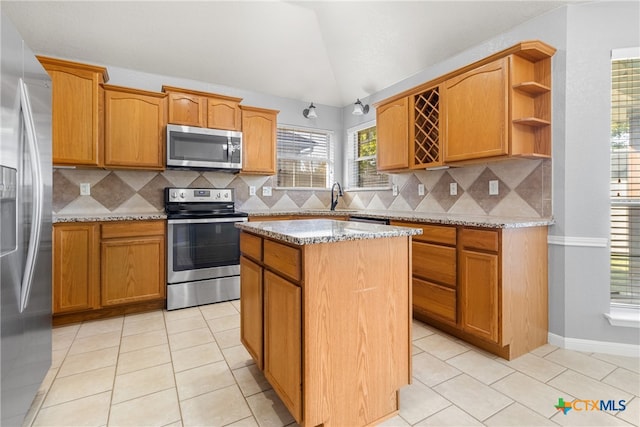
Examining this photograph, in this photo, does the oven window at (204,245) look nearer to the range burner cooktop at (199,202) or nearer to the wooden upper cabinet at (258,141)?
the range burner cooktop at (199,202)

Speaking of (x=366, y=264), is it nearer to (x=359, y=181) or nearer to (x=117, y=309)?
(x=117, y=309)

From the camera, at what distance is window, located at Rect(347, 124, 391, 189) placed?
4.31 m

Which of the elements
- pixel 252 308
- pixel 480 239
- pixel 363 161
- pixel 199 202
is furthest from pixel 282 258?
pixel 363 161

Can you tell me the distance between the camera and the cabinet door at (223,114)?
3500 millimetres

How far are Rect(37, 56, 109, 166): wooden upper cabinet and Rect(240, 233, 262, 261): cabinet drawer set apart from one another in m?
1.98

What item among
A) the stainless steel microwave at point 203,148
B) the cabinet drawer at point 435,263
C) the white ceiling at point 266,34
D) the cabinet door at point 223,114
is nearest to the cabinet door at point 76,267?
the stainless steel microwave at point 203,148

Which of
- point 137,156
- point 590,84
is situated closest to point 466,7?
point 590,84

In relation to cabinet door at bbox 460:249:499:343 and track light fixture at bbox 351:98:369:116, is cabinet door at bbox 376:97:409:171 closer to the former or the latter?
track light fixture at bbox 351:98:369:116

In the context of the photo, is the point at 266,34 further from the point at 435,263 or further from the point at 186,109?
the point at 435,263

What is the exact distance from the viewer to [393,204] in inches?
154

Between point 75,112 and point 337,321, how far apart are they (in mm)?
3017

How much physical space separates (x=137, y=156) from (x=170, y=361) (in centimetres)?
205

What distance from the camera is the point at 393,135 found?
132 inches

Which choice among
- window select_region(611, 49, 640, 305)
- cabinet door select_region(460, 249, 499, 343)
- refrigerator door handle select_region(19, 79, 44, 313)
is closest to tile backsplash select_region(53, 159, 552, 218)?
window select_region(611, 49, 640, 305)
